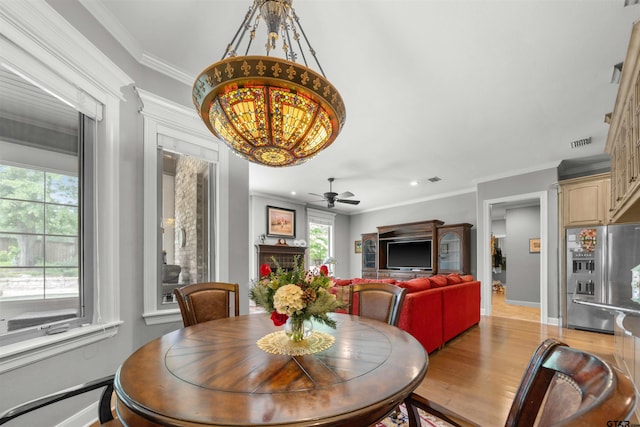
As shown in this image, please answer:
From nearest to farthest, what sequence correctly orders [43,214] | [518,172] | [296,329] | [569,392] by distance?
[569,392] → [296,329] → [43,214] → [518,172]

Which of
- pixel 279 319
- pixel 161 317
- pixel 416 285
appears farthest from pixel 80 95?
pixel 416 285

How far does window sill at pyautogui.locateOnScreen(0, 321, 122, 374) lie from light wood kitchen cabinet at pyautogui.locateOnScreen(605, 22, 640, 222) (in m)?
3.80

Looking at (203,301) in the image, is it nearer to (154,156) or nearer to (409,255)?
(154,156)

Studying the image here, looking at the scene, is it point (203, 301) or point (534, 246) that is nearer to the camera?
point (203, 301)

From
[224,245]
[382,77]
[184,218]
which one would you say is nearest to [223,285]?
[224,245]

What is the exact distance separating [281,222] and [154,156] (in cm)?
502

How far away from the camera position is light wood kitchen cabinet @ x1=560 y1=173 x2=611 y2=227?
431 cm

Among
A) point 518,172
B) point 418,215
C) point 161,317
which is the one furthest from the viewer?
point 418,215

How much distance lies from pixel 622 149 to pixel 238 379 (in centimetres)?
368

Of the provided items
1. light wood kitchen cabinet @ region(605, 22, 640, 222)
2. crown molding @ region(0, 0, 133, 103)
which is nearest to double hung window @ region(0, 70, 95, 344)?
crown molding @ region(0, 0, 133, 103)

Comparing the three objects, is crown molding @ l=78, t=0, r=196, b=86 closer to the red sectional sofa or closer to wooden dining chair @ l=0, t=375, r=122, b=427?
wooden dining chair @ l=0, t=375, r=122, b=427

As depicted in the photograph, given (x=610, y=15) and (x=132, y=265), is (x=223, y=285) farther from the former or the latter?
(x=610, y=15)

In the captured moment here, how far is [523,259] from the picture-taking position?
23.0 feet

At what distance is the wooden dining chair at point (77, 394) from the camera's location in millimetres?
1000
